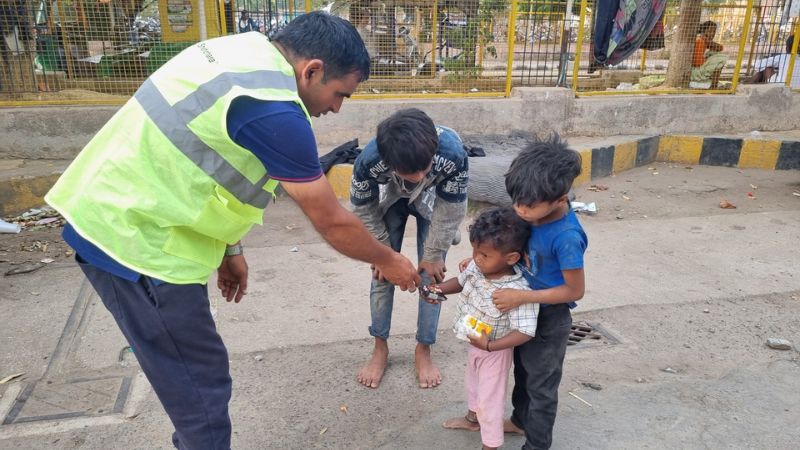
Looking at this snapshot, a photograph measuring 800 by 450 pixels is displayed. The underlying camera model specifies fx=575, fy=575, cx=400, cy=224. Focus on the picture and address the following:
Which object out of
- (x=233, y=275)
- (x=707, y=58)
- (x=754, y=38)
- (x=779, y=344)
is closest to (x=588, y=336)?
(x=779, y=344)

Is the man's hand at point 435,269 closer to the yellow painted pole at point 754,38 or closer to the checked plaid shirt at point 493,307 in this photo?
the checked plaid shirt at point 493,307

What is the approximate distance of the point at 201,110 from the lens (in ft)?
4.75

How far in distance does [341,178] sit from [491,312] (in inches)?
144

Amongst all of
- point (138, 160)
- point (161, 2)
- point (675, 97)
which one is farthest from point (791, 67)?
point (138, 160)

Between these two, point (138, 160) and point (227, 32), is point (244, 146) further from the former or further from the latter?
point (227, 32)

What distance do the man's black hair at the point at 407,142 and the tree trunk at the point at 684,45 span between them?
23.3 feet

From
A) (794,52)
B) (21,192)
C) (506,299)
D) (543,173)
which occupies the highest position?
(794,52)

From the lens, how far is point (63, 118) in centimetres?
568

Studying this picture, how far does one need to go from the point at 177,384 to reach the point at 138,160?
0.64 meters

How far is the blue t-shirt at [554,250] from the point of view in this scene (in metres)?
1.90

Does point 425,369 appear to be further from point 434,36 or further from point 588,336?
point 434,36

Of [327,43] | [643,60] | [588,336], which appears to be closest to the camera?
[327,43]

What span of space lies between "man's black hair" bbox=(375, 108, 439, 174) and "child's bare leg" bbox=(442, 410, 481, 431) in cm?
110

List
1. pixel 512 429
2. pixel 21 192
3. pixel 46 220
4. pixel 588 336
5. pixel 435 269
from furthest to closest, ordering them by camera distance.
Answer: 1. pixel 21 192
2. pixel 46 220
3. pixel 588 336
4. pixel 435 269
5. pixel 512 429
